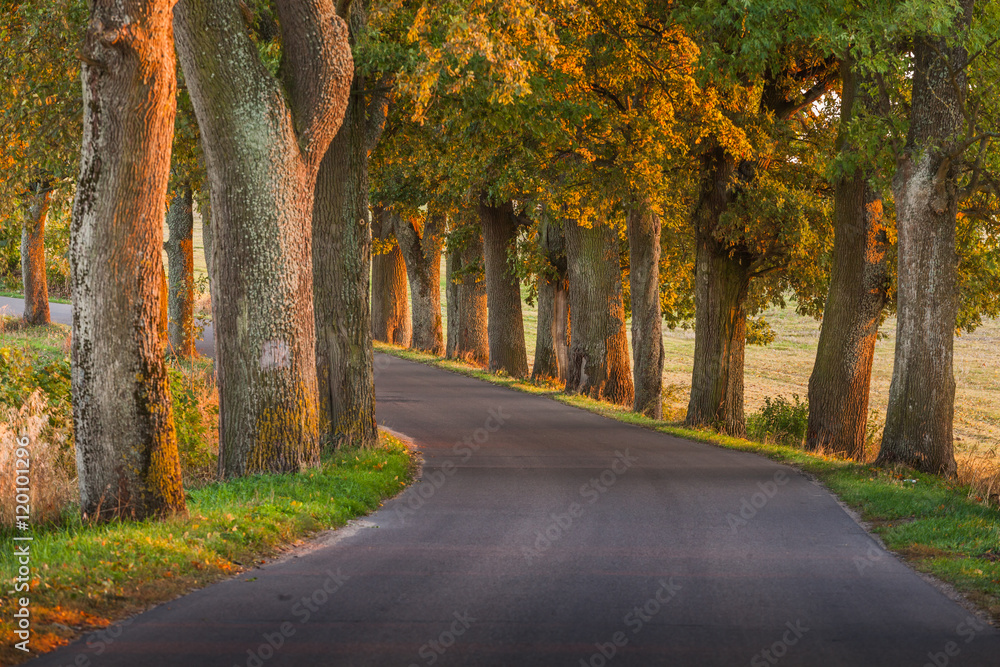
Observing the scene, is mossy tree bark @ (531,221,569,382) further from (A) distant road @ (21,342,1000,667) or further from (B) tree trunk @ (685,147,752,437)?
Answer: (A) distant road @ (21,342,1000,667)

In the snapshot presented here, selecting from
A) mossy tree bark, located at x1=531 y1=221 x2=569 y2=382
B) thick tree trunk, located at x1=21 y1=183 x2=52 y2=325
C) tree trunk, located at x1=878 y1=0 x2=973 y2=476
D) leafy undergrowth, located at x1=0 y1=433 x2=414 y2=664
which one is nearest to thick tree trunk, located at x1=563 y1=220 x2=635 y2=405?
mossy tree bark, located at x1=531 y1=221 x2=569 y2=382

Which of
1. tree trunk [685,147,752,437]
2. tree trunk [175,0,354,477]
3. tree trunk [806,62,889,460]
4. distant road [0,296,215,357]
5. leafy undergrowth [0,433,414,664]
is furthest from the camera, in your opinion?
distant road [0,296,215,357]

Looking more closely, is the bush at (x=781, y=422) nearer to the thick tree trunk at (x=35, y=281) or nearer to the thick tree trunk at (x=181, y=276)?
the thick tree trunk at (x=181, y=276)

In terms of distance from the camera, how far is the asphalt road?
6148 millimetres

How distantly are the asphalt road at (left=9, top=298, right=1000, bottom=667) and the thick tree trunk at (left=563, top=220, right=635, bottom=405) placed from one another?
1248 centimetres

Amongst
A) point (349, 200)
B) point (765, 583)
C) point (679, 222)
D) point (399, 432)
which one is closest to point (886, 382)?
point (679, 222)

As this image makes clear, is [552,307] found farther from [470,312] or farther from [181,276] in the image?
[181,276]

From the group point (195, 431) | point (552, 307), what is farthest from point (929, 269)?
point (552, 307)

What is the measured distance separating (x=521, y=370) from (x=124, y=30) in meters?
23.4

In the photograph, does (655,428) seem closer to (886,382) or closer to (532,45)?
(532,45)

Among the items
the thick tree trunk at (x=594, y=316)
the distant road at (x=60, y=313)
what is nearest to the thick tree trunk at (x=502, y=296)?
the thick tree trunk at (x=594, y=316)

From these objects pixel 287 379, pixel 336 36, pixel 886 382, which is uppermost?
pixel 336 36

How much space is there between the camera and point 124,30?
8.38 meters

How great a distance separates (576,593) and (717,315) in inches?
568
